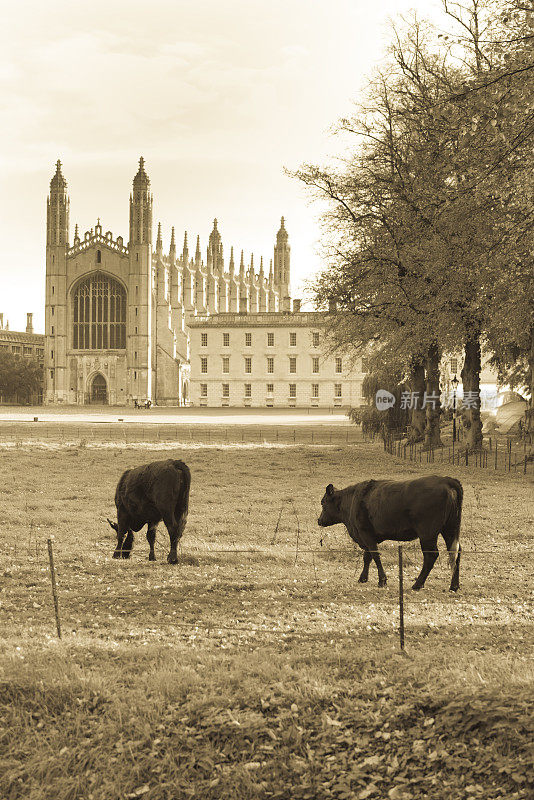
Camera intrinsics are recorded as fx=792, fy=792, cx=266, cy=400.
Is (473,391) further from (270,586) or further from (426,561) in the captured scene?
(270,586)

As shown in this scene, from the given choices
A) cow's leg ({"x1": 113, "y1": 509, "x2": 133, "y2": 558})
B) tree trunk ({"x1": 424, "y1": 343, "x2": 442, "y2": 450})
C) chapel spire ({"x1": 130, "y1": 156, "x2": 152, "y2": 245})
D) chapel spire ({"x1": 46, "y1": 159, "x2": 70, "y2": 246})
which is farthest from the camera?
chapel spire ({"x1": 46, "y1": 159, "x2": 70, "y2": 246})

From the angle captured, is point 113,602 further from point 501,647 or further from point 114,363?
point 114,363

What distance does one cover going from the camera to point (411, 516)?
1069 cm

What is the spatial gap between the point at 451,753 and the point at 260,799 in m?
1.57

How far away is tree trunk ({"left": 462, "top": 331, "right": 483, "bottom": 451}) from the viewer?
30.1 meters

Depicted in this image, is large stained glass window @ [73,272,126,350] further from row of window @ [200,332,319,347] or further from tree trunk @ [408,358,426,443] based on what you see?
tree trunk @ [408,358,426,443]

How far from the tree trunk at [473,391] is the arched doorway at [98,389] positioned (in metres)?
76.6

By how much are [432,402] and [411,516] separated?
2392 cm

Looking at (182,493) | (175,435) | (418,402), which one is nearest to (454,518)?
(182,493)

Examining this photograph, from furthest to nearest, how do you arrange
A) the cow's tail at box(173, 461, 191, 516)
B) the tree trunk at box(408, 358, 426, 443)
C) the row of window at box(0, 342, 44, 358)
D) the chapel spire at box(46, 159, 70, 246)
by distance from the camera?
the row of window at box(0, 342, 44, 358), the chapel spire at box(46, 159, 70, 246), the tree trunk at box(408, 358, 426, 443), the cow's tail at box(173, 461, 191, 516)

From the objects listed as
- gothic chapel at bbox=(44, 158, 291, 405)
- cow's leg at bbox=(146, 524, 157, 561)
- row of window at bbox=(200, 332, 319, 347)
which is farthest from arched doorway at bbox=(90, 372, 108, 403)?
cow's leg at bbox=(146, 524, 157, 561)

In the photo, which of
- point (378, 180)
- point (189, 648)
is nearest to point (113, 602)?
point (189, 648)

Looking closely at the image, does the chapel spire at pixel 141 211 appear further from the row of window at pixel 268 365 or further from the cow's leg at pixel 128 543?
the cow's leg at pixel 128 543

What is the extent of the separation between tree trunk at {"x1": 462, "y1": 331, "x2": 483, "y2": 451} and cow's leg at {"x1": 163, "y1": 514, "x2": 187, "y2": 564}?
1895 centimetres
